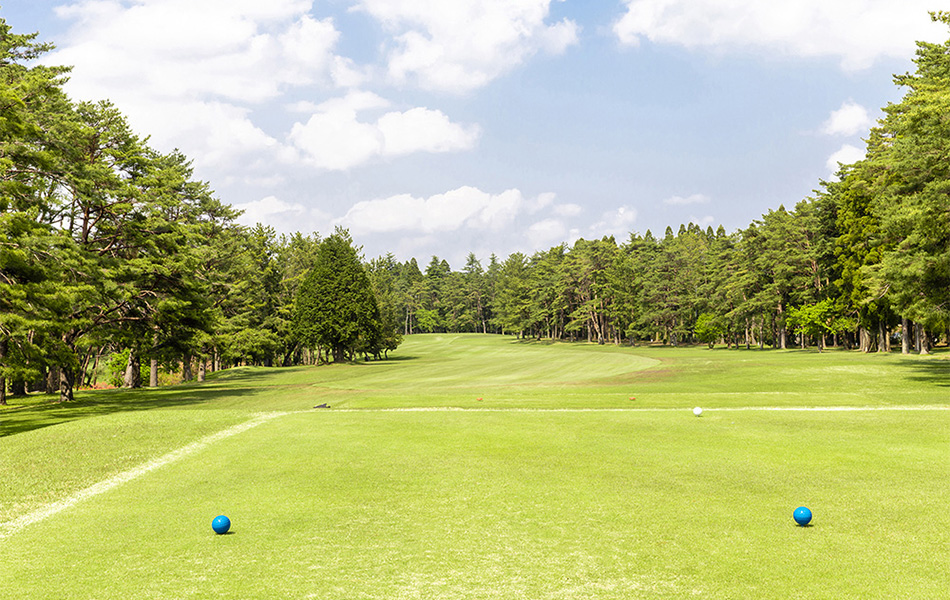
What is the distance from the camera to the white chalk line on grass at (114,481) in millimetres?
9289

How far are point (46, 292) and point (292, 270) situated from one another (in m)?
62.9

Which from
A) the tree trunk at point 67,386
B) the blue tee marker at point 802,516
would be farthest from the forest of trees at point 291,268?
the blue tee marker at point 802,516

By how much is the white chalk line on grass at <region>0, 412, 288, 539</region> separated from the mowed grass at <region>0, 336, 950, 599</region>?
0.25m

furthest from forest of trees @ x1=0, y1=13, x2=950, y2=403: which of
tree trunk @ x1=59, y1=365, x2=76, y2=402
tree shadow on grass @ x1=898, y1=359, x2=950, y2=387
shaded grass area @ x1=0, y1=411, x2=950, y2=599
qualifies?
shaded grass area @ x1=0, y1=411, x2=950, y2=599

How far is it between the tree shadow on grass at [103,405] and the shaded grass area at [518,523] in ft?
41.1

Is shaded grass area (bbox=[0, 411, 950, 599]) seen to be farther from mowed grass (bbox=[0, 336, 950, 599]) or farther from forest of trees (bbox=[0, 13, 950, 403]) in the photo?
forest of trees (bbox=[0, 13, 950, 403])

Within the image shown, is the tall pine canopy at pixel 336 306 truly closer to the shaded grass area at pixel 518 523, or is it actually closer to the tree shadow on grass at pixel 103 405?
the tree shadow on grass at pixel 103 405

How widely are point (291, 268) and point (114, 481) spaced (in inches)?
2912

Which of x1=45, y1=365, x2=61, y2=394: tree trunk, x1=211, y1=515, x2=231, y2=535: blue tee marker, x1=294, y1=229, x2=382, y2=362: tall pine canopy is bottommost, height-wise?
x1=45, y1=365, x2=61, y2=394: tree trunk

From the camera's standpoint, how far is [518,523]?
8.45m

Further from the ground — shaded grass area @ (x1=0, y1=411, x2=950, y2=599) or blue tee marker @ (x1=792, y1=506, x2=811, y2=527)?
blue tee marker @ (x1=792, y1=506, x2=811, y2=527)

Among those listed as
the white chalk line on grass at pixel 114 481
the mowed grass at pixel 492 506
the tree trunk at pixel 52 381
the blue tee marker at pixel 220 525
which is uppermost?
the blue tee marker at pixel 220 525

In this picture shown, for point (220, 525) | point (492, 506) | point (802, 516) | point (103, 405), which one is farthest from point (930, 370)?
point (103, 405)

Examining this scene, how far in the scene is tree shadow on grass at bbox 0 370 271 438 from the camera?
22.5 metres
